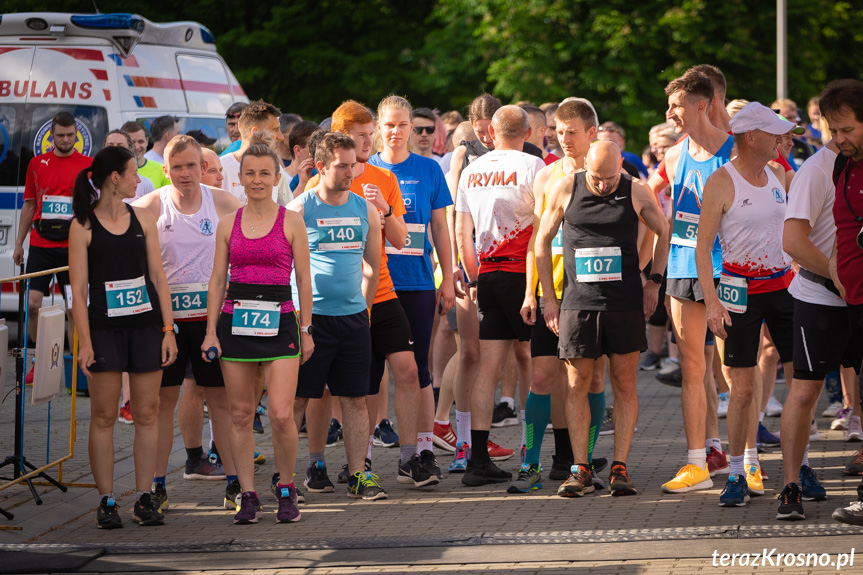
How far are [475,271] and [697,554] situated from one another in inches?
108

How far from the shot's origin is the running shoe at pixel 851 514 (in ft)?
19.2

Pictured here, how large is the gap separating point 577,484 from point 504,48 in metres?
17.2

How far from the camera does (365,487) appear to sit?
6996 mm

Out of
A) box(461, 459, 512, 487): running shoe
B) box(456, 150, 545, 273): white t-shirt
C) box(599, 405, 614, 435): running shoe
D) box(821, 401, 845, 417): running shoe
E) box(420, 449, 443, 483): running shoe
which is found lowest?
box(821, 401, 845, 417): running shoe

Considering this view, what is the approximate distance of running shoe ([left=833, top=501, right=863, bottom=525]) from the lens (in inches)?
231

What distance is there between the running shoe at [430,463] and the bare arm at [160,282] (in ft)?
5.77

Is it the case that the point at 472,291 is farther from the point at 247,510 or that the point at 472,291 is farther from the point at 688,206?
the point at 247,510

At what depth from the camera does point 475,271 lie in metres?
7.73

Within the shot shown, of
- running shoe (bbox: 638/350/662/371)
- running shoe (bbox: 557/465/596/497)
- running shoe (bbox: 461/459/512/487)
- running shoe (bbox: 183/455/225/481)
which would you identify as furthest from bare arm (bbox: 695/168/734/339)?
running shoe (bbox: 638/350/662/371)

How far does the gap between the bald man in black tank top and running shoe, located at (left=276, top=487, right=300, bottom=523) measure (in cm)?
153

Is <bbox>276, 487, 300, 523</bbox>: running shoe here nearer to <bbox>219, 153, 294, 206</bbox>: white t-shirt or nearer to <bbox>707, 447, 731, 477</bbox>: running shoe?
<bbox>707, 447, 731, 477</bbox>: running shoe

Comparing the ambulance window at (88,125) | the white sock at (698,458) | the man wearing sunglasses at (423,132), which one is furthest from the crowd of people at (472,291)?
the ambulance window at (88,125)

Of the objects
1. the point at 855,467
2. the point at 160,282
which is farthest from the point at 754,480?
the point at 160,282

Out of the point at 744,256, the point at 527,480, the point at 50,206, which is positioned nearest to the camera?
the point at 744,256
